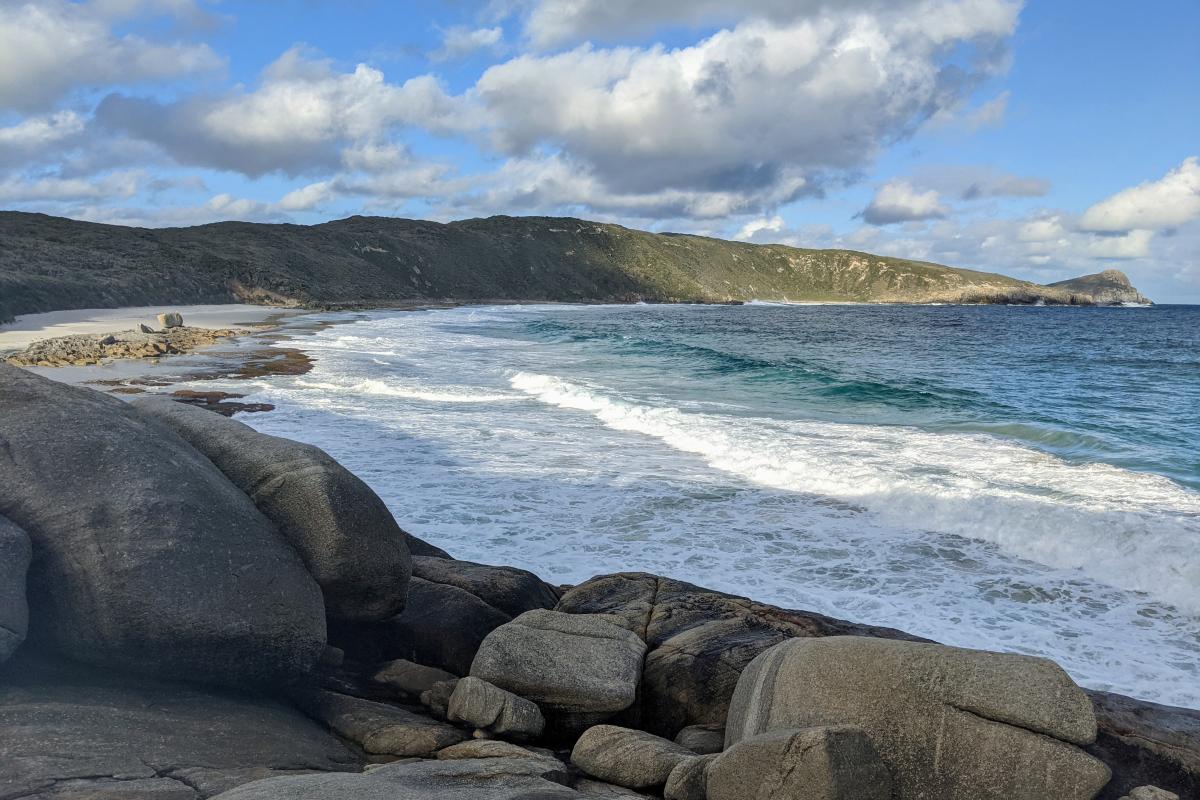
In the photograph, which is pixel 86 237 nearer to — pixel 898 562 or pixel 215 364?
pixel 215 364

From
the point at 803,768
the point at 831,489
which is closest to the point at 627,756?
the point at 803,768

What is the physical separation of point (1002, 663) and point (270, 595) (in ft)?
14.6

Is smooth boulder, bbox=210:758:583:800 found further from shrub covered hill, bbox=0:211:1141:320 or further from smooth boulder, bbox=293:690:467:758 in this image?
shrub covered hill, bbox=0:211:1141:320

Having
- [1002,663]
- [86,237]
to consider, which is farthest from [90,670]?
[86,237]

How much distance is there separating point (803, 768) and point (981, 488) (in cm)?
1019

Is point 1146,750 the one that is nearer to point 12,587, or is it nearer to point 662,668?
point 662,668

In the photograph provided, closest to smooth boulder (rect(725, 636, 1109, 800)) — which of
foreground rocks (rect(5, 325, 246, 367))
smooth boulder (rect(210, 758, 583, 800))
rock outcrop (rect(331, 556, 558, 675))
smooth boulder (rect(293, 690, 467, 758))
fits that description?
smooth boulder (rect(210, 758, 583, 800))

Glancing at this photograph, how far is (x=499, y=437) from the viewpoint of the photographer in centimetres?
1636

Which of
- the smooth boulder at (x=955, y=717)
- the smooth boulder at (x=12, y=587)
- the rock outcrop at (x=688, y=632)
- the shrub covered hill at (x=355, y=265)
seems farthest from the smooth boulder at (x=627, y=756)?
the shrub covered hill at (x=355, y=265)

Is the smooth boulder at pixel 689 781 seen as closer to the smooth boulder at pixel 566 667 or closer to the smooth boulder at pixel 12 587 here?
the smooth boulder at pixel 566 667

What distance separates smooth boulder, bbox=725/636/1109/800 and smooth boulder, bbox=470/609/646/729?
43.1 inches

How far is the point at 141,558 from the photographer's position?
15.7 feet

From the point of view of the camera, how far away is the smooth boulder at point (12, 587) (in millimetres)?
4344

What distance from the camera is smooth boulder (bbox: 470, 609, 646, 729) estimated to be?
5.34 meters
